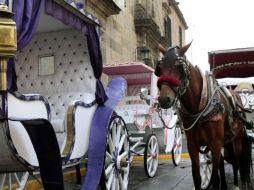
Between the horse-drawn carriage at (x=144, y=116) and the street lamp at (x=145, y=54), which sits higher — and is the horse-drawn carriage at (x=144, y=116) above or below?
below

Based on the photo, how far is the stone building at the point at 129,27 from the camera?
13500mm

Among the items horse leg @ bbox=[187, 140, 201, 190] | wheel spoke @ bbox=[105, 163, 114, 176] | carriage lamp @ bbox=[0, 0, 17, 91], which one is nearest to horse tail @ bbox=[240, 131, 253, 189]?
horse leg @ bbox=[187, 140, 201, 190]

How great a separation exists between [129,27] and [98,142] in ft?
39.9

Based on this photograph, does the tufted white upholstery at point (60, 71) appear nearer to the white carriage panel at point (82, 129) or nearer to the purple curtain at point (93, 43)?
the purple curtain at point (93, 43)

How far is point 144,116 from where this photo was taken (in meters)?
9.05

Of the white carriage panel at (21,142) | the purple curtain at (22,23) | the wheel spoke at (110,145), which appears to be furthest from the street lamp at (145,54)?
the white carriage panel at (21,142)

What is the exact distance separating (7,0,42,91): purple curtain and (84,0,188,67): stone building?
599 centimetres

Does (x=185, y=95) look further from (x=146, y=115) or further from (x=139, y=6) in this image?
(x=139, y=6)

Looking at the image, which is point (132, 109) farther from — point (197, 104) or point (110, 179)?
point (197, 104)

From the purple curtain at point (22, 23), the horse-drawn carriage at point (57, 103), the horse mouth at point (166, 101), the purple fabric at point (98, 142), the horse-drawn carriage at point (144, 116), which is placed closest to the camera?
the horse-drawn carriage at point (57, 103)

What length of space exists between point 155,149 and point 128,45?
8.51m

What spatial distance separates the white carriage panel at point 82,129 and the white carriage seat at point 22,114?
903 millimetres

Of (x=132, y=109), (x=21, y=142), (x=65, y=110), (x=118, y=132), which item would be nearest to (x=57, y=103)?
(x=65, y=110)

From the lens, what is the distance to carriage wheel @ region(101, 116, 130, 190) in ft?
18.3
